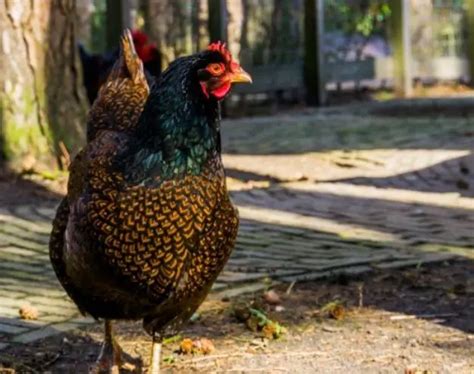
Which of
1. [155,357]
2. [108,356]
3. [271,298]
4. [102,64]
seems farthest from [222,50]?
[102,64]

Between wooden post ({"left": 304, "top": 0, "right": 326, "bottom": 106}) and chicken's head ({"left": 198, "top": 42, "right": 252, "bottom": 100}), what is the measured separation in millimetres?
12851

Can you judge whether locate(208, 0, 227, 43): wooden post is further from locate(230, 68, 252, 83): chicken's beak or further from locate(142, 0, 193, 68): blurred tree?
locate(230, 68, 252, 83): chicken's beak

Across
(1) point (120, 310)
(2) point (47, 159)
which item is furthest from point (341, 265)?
(2) point (47, 159)

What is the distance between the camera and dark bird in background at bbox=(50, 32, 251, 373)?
381 centimetres

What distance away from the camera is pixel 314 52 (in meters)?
16.7

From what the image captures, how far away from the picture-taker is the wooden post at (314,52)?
16578mm

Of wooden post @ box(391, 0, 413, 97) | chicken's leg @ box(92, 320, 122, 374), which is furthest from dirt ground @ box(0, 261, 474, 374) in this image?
wooden post @ box(391, 0, 413, 97)

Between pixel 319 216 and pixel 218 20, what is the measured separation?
25.6 ft

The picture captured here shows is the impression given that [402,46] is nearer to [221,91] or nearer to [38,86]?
[38,86]

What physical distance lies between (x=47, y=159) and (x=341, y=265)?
343cm

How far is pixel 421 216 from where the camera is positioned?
7625mm

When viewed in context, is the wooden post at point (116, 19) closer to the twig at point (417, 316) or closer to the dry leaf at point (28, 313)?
the dry leaf at point (28, 313)

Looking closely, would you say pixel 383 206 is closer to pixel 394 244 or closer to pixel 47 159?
pixel 394 244

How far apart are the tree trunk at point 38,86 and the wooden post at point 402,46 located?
9.34 m
